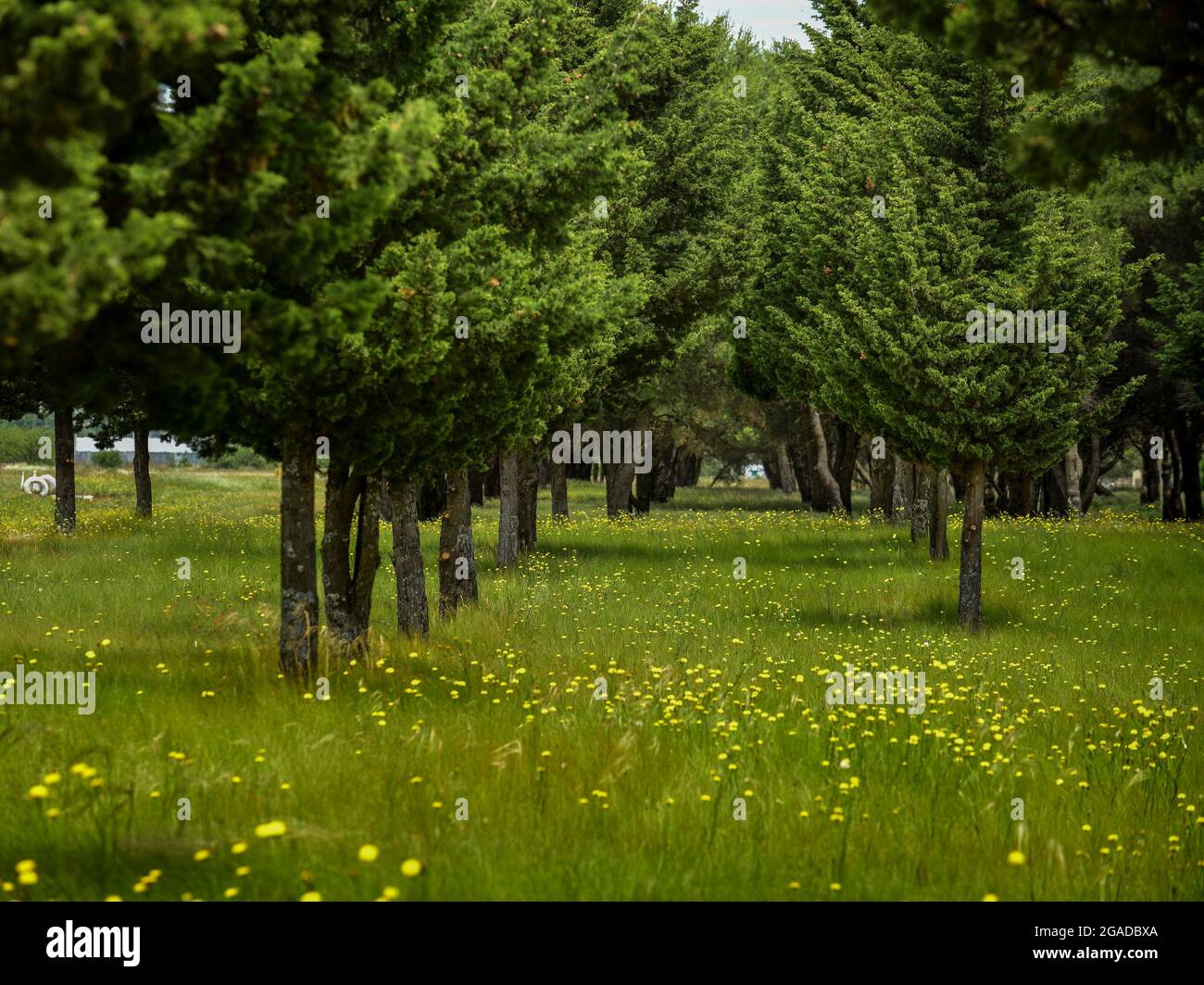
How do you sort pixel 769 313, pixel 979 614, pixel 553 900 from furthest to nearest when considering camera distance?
pixel 769 313
pixel 979 614
pixel 553 900

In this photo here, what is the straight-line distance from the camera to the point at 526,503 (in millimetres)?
26812

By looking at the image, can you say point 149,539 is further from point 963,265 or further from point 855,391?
point 963,265

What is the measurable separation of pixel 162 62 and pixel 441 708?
5248 millimetres

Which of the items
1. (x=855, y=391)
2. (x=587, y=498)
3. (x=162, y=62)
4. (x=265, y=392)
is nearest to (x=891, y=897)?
(x=162, y=62)

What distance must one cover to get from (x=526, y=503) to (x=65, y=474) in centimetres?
1096

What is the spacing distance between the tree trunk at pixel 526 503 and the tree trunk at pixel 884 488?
34.5 feet

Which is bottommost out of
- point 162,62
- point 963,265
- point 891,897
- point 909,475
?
point 891,897

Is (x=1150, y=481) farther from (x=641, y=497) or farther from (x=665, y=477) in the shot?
(x=641, y=497)

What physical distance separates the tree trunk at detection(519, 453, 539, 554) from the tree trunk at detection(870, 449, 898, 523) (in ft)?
34.5

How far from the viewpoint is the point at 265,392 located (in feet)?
31.0

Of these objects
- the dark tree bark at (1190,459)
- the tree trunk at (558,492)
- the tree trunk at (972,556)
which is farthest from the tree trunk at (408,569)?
the dark tree bark at (1190,459)

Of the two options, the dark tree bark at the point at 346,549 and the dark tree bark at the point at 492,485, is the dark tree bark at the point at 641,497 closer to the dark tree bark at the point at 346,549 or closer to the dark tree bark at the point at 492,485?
the dark tree bark at the point at 492,485

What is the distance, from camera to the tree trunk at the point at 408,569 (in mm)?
14133

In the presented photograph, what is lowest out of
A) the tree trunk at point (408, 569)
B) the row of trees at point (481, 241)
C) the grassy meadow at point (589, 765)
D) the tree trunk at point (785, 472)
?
the grassy meadow at point (589, 765)
